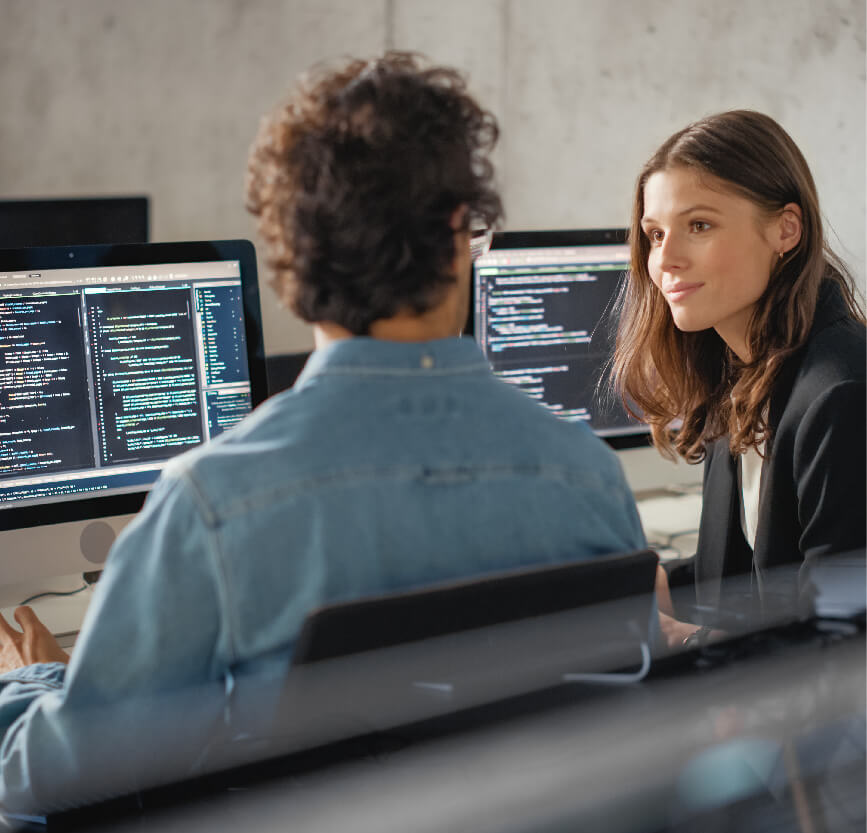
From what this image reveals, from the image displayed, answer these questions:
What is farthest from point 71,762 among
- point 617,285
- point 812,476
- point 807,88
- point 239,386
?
point 807,88

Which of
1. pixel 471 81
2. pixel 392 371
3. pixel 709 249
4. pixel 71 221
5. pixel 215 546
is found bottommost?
pixel 215 546

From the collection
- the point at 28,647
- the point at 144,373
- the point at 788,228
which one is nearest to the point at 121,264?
the point at 144,373

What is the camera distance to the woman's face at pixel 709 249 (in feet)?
3.79

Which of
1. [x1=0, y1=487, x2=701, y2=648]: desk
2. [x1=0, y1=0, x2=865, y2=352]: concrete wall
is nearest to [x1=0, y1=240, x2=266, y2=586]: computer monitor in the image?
[x1=0, y1=487, x2=701, y2=648]: desk

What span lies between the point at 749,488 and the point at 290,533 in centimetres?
81

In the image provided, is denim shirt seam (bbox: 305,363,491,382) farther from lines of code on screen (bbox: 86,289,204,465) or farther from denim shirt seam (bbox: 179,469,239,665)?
lines of code on screen (bbox: 86,289,204,465)

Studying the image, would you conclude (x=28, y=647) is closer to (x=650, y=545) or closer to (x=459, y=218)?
(x=459, y=218)

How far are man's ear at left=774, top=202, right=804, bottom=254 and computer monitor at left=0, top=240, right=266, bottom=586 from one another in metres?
0.68

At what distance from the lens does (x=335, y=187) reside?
0.72 m

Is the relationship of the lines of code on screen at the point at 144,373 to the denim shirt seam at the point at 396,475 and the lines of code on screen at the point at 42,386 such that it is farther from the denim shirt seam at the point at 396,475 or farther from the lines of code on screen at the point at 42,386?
the denim shirt seam at the point at 396,475

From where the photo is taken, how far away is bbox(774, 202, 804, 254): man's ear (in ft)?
3.77

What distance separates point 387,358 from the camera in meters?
0.73

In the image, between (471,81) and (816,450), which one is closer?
(816,450)

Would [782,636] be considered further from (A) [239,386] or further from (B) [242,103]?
(B) [242,103]
